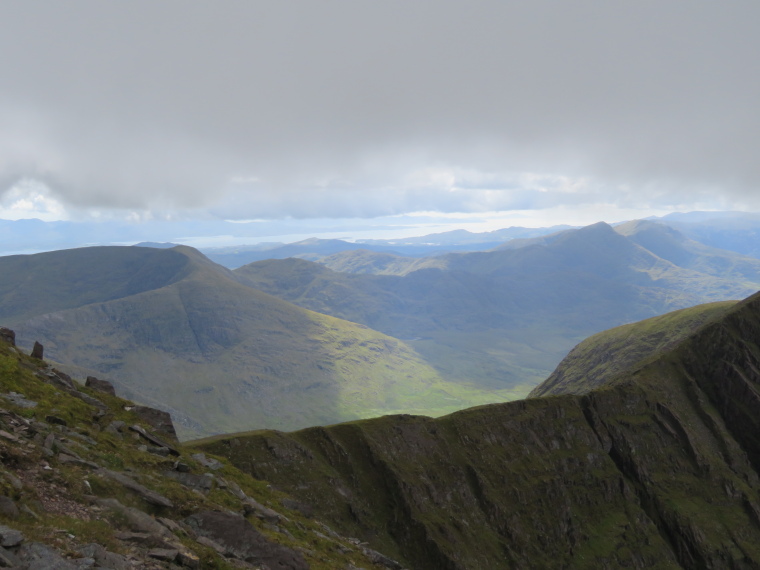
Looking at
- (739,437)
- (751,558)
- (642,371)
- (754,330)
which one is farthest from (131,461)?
(754,330)

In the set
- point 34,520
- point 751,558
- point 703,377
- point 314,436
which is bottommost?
point 751,558

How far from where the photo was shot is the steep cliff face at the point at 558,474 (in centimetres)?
9850

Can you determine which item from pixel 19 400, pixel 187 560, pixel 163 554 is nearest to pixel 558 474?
pixel 187 560

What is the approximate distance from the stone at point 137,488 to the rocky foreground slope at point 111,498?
87mm

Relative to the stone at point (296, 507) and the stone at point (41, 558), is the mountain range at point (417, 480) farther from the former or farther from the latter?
the stone at point (296, 507)

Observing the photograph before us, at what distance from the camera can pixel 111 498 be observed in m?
29.8


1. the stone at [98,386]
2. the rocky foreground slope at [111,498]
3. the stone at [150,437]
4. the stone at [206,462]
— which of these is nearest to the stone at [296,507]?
the rocky foreground slope at [111,498]

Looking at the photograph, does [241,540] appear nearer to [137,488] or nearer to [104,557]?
[137,488]

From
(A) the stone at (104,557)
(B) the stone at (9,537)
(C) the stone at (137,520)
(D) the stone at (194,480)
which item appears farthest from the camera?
(D) the stone at (194,480)

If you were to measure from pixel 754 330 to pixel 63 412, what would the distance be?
23131 centimetres

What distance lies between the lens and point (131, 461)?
1516 inches

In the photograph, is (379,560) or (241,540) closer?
(241,540)

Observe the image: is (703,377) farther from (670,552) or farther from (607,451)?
(670,552)

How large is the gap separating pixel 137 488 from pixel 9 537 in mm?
13306
